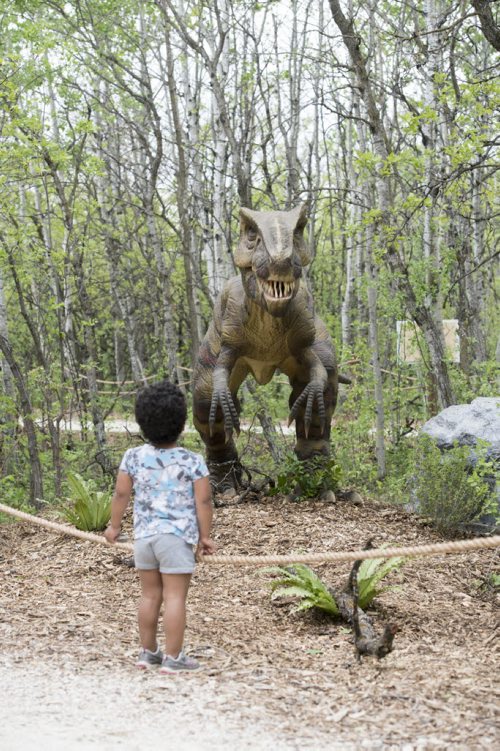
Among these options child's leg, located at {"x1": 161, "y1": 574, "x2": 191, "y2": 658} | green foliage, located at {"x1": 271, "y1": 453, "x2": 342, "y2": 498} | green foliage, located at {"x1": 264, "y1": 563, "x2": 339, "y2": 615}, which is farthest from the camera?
green foliage, located at {"x1": 271, "y1": 453, "x2": 342, "y2": 498}

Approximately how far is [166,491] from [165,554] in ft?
0.86

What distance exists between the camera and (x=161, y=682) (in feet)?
11.5

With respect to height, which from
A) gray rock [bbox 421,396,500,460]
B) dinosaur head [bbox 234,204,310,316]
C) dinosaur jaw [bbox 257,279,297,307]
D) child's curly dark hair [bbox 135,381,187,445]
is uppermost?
dinosaur head [bbox 234,204,310,316]

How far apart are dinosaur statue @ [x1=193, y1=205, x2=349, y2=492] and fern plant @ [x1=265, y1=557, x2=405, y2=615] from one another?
6.15 feet

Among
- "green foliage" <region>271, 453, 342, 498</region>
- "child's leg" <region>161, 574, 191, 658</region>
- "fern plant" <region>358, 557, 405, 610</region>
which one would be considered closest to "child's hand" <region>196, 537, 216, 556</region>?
"child's leg" <region>161, 574, 191, 658</region>

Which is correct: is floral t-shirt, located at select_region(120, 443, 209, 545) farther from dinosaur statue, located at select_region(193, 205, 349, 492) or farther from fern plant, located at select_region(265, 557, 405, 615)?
dinosaur statue, located at select_region(193, 205, 349, 492)

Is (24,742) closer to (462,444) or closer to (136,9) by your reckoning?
(462,444)

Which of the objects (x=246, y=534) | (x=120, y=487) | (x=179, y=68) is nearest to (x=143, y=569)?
(x=120, y=487)

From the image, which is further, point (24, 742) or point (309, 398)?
point (309, 398)

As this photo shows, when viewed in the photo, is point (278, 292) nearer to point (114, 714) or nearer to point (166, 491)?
point (166, 491)

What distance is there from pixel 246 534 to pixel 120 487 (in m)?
2.74

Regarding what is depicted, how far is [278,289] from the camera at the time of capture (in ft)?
19.0

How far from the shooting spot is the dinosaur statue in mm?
5875

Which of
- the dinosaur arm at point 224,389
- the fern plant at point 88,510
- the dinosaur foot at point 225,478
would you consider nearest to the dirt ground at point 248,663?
the fern plant at point 88,510
